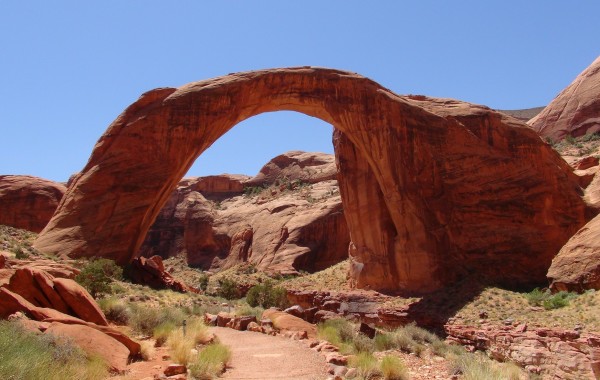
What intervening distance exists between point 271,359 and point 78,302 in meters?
3.39

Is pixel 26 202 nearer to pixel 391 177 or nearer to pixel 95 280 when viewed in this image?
pixel 95 280

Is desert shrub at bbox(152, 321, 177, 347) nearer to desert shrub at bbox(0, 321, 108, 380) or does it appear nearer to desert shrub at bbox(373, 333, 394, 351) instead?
desert shrub at bbox(0, 321, 108, 380)

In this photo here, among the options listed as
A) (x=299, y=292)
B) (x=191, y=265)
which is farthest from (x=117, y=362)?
(x=191, y=265)

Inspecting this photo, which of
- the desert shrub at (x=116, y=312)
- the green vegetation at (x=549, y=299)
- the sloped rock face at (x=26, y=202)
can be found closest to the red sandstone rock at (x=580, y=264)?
the green vegetation at (x=549, y=299)

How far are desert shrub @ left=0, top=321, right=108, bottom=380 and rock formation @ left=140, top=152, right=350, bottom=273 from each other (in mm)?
26201

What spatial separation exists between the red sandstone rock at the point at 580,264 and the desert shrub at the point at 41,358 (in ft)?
48.6

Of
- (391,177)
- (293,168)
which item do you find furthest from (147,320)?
(293,168)

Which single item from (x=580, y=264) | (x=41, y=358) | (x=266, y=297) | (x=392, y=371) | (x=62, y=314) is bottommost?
(x=266, y=297)

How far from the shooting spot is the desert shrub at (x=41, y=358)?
14.8 feet

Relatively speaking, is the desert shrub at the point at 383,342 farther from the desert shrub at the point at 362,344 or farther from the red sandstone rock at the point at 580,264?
the red sandstone rock at the point at 580,264

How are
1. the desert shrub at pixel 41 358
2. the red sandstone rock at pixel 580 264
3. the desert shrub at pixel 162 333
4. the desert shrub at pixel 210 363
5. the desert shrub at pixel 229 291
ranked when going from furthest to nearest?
1. the desert shrub at pixel 229 291
2. the red sandstone rock at pixel 580 264
3. the desert shrub at pixel 162 333
4. the desert shrub at pixel 210 363
5. the desert shrub at pixel 41 358

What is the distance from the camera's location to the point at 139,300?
53.1ft

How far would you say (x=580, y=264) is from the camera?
16281 mm

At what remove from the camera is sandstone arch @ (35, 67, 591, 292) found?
2012 cm
